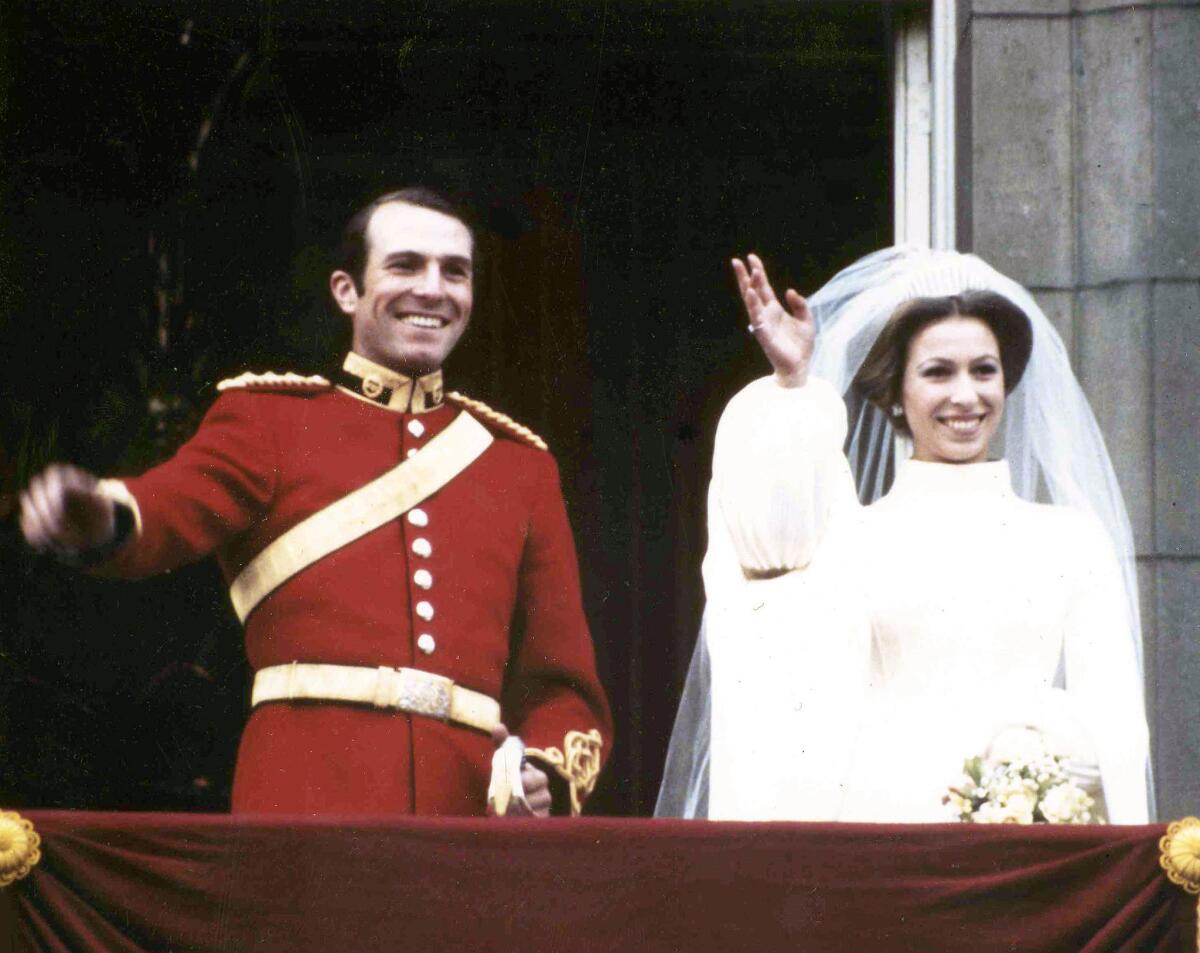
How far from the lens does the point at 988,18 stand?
22.0ft

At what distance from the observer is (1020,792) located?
5.48 meters

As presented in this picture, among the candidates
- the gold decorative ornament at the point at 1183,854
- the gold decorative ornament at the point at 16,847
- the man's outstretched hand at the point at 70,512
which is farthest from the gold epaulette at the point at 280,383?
the gold decorative ornament at the point at 1183,854

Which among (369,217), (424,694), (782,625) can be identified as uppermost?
(369,217)

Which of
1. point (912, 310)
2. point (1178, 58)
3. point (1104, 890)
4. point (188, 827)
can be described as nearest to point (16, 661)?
point (188, 827)

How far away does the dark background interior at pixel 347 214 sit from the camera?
6312 millimetres

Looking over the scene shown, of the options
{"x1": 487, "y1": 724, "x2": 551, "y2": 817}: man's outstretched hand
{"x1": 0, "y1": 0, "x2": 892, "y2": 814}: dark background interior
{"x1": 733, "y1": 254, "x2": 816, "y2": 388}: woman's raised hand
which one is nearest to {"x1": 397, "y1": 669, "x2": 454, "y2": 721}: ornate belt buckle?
{"x1": 487, "y1": 724, "x2": 551, "y2": 817}: man's outstretched hand

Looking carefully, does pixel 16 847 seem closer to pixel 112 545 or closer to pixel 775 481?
pixel 112 545

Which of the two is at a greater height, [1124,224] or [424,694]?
[1124,224]

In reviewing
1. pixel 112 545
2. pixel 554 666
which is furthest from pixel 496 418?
pixel 112 545

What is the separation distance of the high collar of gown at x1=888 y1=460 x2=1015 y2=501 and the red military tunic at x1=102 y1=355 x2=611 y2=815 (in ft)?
2.69

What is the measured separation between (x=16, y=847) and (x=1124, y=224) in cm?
314

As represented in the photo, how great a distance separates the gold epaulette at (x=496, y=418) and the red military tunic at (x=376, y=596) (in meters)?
0.03

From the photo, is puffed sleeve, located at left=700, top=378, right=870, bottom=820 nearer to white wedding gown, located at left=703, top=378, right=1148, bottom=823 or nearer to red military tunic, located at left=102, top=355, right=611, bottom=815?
white wedding gown, located at left=703, top=378, right=1148, bottom=823

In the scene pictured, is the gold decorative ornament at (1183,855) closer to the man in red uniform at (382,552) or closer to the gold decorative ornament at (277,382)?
the man in red uniform at (382,552)
